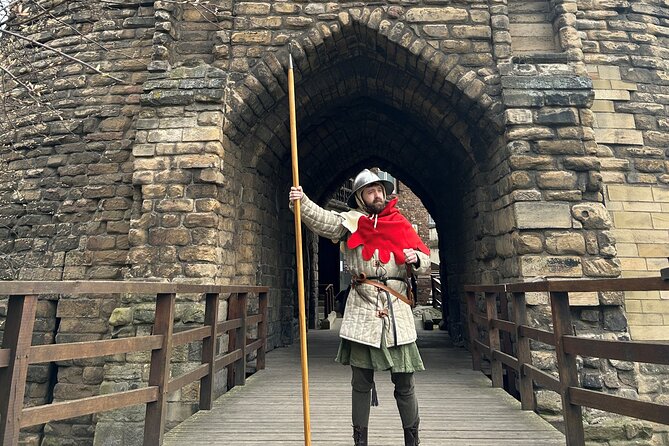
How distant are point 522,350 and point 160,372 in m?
2.85

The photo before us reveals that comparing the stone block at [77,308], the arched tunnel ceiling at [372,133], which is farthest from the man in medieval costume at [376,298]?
the stone block at [77,308]

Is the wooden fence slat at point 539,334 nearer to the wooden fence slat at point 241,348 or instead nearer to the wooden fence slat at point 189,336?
the wooden fence slat at point 189,336

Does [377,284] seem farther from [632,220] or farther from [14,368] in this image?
[632,220]

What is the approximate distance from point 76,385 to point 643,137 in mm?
7590

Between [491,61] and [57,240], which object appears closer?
[491,61]

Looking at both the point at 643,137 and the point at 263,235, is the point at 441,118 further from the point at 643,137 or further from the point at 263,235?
the point at 263,235

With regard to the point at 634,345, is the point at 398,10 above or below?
above

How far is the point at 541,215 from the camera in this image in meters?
4.39

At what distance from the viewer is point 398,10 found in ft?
16.4

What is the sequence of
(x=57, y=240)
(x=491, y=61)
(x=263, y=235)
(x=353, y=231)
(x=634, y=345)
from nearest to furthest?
1. (x=634, y=345)
2. (x=353, y=231)
3. (x=491, y=61)
4. (x=57, y=240)
5. (x=263, y=235)

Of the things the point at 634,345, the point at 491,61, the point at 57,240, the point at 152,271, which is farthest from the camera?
the point at 57,240

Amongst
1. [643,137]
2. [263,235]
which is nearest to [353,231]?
[263,235]

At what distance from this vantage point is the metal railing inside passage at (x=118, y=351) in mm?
1757

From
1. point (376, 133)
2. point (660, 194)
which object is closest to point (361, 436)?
point (660, 194)
